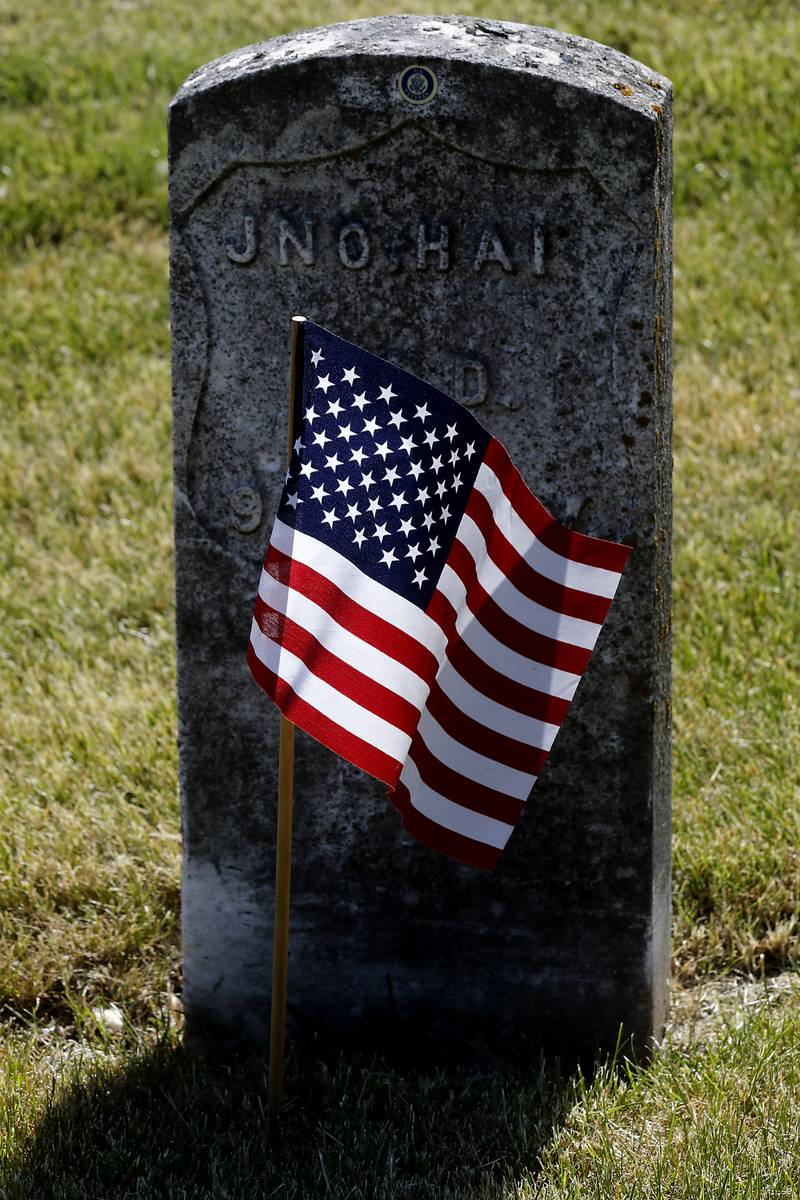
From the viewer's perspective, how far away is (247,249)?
3049 millimetres

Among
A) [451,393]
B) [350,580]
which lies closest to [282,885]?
[350,580]

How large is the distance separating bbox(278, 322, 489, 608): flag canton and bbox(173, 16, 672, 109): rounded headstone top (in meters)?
0.66

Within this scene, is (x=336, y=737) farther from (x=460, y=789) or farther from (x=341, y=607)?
(x=460, y=789)

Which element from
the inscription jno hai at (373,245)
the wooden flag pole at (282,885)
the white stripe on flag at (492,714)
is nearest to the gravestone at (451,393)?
the inscription jno hai at (373,245)

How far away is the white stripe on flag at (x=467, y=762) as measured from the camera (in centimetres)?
290

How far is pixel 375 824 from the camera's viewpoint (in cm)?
342

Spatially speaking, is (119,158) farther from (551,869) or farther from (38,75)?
(551,869)

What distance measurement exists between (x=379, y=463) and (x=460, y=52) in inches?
35.7

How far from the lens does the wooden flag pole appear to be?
111 inches

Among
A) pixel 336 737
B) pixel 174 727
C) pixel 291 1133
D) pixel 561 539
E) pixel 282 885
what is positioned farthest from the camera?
pixel 174 727

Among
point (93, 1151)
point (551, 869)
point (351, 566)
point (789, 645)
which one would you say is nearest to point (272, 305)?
point (351, 566)

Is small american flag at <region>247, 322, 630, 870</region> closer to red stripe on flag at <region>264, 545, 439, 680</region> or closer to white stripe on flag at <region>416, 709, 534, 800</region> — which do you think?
red stripe on flag at <region>264, 545, 439, 680</region>

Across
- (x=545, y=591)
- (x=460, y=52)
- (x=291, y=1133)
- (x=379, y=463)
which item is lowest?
(x=291, y=1133)

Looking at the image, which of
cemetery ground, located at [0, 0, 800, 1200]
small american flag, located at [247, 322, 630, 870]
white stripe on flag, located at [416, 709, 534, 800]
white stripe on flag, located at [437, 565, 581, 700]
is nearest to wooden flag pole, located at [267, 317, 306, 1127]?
small american flag, located at [247, 322, 630, 870]
